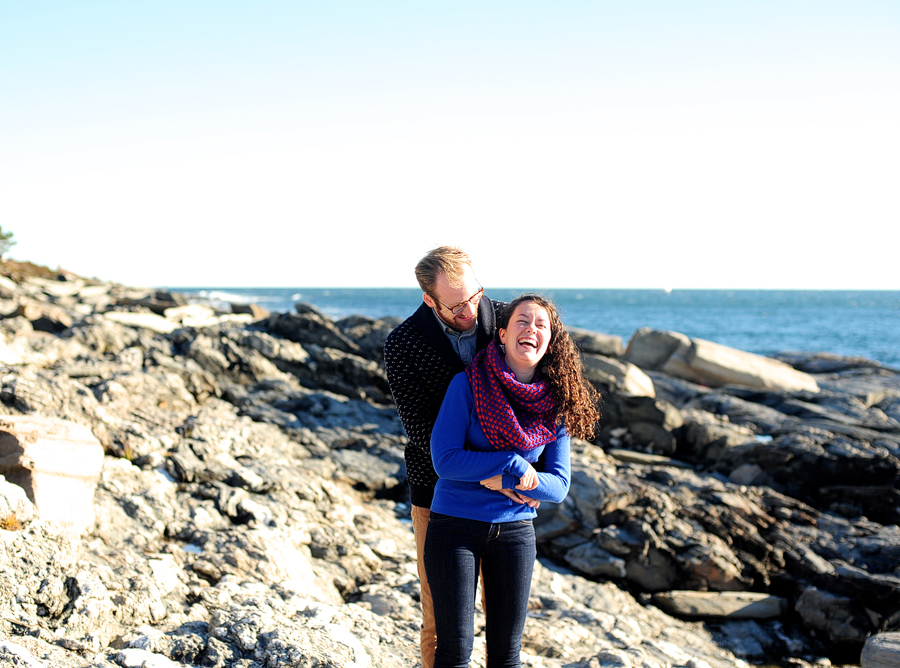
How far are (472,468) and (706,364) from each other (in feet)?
48.0

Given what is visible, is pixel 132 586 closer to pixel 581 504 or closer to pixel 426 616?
pixel 426 616

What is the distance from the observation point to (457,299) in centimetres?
293

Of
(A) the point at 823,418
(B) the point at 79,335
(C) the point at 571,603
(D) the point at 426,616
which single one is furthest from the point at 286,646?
(A) the point at 823,418

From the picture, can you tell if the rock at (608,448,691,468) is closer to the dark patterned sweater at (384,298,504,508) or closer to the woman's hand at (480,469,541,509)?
the dark patterned sweater at (384,298,504,508)

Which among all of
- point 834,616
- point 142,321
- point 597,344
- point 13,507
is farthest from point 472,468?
point 597,344

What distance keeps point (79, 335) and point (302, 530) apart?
18.1ft

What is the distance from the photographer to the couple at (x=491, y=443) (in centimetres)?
263

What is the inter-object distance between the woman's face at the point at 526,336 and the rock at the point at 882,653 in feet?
11.2

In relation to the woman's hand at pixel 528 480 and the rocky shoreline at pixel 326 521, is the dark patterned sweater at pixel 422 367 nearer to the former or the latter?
the woman's hand at pixel 528 480

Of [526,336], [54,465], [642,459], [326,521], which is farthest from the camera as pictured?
[642,459]

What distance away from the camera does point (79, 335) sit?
8844 mm

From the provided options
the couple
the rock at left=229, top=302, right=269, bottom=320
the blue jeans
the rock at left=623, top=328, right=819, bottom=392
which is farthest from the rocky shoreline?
the rock at left=229, top=302, right=269, bottom=320

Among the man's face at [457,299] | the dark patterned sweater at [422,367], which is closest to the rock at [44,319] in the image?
the dark patterned sweater at [422,367]

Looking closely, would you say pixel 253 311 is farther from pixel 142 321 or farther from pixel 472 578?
pixel 472 578
